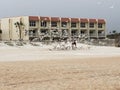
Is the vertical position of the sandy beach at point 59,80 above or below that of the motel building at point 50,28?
below

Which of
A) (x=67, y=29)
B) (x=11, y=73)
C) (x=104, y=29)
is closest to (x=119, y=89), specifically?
(x=11, y=73)

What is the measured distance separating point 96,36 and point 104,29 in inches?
165

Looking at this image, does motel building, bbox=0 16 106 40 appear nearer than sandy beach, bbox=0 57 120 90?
No

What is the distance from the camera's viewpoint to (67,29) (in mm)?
83375

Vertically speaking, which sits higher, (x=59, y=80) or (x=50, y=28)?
(x=50, y=28)

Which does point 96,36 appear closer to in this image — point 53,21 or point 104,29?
point 104,29

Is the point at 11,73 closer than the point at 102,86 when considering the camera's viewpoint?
No

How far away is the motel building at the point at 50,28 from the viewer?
7694 centimetres

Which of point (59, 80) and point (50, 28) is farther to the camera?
point (50, 28)

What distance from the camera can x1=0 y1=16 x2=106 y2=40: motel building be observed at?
252ft

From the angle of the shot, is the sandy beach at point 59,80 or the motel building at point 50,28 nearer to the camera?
the sandy beach at point 59,80

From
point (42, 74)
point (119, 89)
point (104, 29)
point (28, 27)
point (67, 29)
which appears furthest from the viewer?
point (104, 29)

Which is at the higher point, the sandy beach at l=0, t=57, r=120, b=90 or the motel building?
the motel building

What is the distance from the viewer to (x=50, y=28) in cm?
7981
